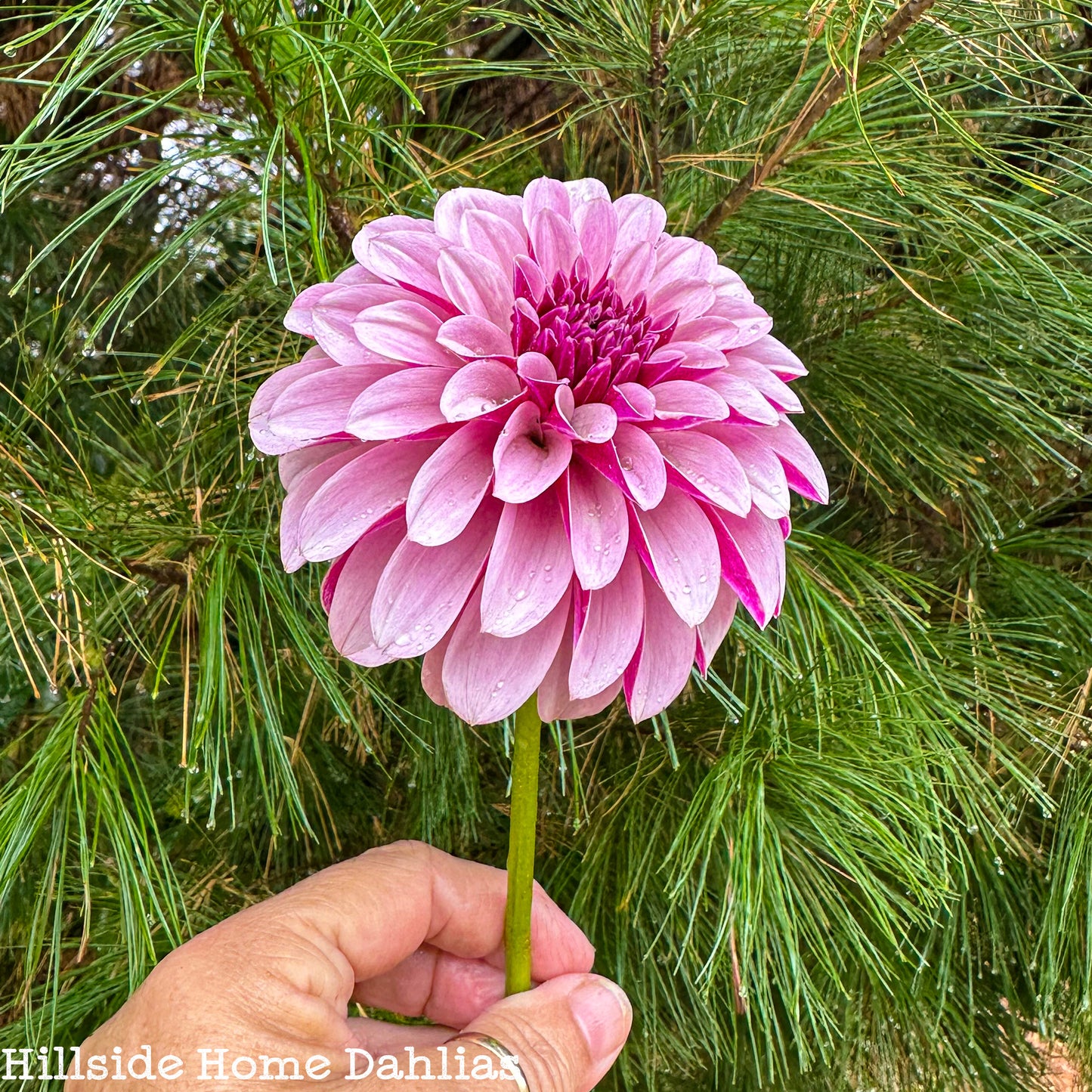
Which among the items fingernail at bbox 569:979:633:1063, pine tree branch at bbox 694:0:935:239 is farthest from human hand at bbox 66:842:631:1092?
pine tree branch at bbox 694:0:935:239

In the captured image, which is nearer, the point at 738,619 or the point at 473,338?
the point at 473,338

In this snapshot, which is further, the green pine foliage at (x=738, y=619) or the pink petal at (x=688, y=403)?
the green pine foliage at (x=738, y=619)

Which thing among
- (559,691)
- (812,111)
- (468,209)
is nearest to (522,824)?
(559,691)

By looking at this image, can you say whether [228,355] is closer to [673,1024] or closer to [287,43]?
[287,43]

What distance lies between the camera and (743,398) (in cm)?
19

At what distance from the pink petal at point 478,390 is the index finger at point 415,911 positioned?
153 mm

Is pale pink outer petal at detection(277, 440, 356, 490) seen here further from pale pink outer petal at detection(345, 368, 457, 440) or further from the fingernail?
the fingernail

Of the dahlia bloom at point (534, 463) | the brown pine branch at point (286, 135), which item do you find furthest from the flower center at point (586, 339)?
the brown pine branch at point (286, 135)

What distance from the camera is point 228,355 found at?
0.36m

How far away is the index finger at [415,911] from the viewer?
0.89ft

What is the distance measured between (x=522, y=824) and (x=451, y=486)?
0.24 feet

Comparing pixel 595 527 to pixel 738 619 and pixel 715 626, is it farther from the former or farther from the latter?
pixel 738 619

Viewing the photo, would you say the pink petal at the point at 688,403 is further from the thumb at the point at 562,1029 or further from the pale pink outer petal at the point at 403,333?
the thumb at the point at 562,1029

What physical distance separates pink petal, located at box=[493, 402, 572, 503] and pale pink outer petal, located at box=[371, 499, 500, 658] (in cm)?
2
